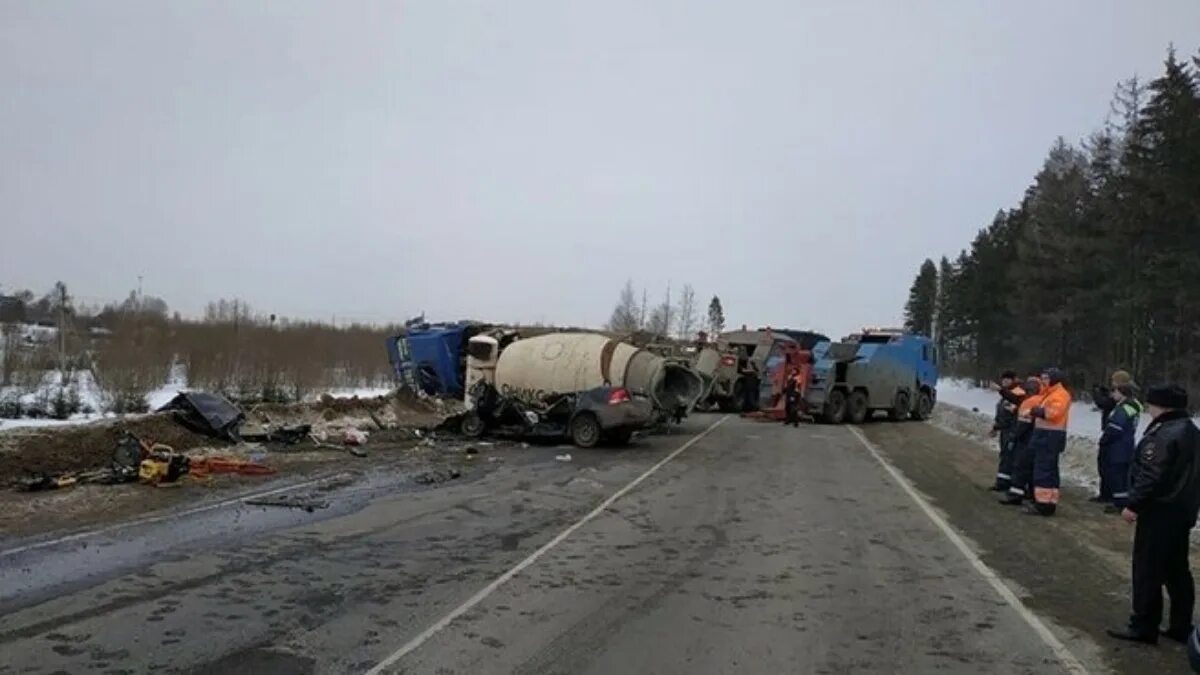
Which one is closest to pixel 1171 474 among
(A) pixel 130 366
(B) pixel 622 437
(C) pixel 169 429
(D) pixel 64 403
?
(B) pixel 622 437

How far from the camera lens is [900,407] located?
3338 centimetres

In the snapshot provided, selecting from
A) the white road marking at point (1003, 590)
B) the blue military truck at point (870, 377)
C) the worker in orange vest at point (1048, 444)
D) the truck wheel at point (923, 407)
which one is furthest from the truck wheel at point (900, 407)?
the worker in orange vest at point (1048, 444)

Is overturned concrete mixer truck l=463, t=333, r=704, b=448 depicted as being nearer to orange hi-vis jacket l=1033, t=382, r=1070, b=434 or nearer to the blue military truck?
the blue military truck

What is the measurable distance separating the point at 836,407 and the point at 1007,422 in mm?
14743

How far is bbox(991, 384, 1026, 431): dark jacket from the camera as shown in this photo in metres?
15.5

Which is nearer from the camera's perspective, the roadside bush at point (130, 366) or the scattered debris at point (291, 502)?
the scattered debris at point (291, 502)

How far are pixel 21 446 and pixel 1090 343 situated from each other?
53283 mm

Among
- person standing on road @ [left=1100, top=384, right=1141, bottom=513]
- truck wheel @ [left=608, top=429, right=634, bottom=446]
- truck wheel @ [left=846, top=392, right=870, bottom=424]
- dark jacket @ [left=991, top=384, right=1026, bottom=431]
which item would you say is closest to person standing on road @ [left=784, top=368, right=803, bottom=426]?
truck wheel @ [left=846, top=392, right=870, bottom=424]

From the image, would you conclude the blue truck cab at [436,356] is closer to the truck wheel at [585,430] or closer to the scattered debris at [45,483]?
the truck wheel at [585,430]

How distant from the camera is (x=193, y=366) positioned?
3344 cm

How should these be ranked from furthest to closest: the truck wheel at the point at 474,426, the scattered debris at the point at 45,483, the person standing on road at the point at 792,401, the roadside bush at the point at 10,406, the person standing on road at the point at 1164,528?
the person standing on road at the point at 792,401 < the roadside bush at the point at 10,406 < the truck wheel at the point at 474,426 < the scattered debris at the point at 45,483 < the person standing on road at the point at 1164,528

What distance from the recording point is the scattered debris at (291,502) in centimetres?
1190

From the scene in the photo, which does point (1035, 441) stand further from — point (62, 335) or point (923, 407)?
point (62, 335)

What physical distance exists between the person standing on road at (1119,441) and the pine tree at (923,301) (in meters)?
108
